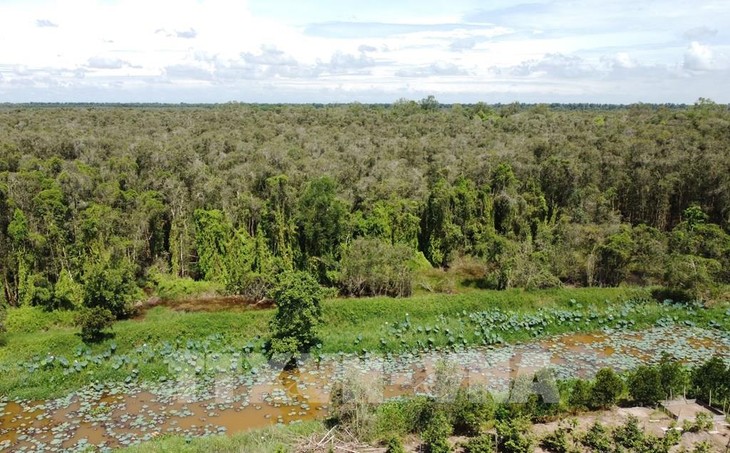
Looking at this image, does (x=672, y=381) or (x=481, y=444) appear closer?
(x=481, y=444)

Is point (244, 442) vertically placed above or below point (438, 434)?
below

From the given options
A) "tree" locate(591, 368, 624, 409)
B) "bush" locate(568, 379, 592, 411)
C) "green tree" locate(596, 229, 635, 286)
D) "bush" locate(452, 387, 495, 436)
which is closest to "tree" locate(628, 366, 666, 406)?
"tree" locate(591, 368, 624, 409)

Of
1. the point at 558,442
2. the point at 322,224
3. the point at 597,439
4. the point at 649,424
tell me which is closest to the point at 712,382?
the point at 649,424

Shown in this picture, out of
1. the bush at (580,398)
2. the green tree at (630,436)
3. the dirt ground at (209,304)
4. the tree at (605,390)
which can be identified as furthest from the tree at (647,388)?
the dirt ground at (209,304)

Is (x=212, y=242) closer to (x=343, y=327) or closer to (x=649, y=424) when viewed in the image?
(x=343, y=327)

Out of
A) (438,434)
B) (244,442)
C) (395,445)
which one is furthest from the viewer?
(244,442)

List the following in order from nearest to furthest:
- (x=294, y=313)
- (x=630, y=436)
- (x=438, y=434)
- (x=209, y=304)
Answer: (x=438, y=434) → (x=630, y=436) → (x=294, y=313) → (x=209, y=304)
